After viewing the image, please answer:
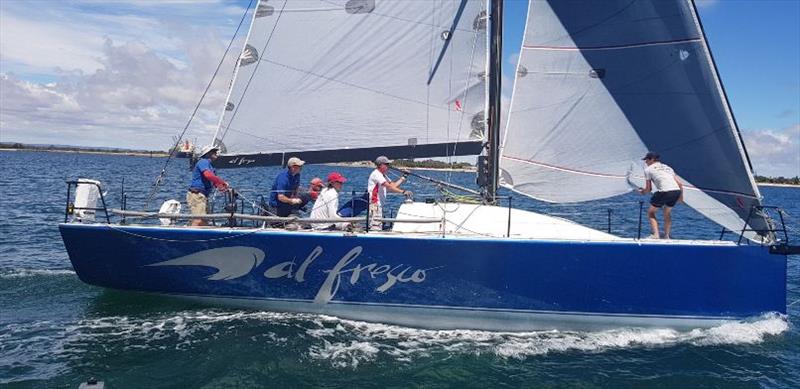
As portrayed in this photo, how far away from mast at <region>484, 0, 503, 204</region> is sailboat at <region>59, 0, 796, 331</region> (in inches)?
1.2

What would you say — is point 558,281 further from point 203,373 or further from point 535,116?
point 203,373

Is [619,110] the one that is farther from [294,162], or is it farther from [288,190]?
[288,190]

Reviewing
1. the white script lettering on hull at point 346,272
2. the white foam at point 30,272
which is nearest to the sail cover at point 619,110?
the white script lettering on hull at point 346,272

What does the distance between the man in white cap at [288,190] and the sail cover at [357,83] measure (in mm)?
346

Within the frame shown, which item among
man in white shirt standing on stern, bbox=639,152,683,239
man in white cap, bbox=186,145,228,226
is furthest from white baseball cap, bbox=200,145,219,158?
man in white shirt standing on stern, bbox=639,152,683,239

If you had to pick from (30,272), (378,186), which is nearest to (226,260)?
(378,186)

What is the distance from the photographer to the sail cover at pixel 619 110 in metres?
8.92

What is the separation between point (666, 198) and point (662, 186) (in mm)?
186

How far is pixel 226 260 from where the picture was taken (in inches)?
355

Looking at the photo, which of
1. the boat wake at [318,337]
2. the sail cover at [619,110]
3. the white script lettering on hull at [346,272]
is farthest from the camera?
the sail cover at [619,110]

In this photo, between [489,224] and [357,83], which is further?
[357,83]

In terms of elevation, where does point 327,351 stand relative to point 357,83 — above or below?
below

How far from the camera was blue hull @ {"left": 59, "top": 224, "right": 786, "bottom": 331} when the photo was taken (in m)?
8.46

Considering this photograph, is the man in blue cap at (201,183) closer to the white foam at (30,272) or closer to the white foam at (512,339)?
the white foam at (512,339)
